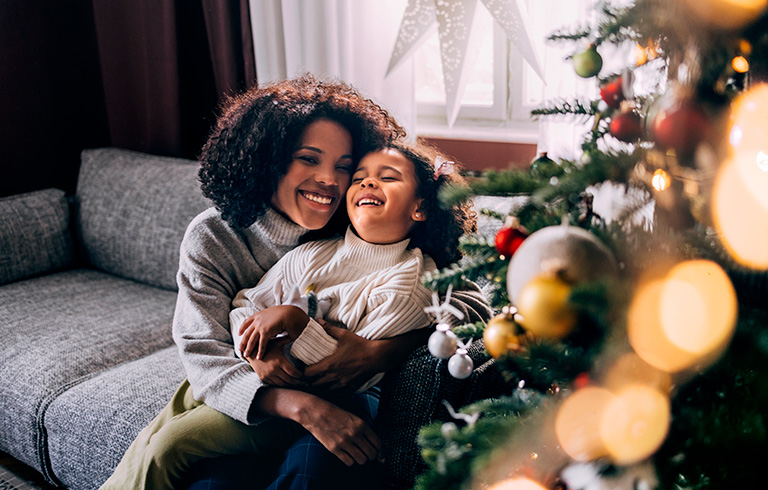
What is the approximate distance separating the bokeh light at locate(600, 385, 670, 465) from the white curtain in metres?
1.77

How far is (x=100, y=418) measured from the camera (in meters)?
1.48

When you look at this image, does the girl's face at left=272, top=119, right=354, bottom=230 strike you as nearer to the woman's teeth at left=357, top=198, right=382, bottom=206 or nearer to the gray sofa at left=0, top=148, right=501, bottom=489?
the woman's teeth at left=357, top=198, right=382, bottom=206

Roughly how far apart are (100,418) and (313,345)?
69 centimetres

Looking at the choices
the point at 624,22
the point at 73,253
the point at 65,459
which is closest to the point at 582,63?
the point at 624,22

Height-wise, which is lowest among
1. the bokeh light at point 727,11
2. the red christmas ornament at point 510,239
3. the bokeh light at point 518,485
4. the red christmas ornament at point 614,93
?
the bokeh light at point 518,485

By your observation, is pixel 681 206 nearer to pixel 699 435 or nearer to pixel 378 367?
pixel 699 435

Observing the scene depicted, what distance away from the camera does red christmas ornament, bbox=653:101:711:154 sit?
55 cm

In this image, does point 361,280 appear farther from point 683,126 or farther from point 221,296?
point 683,126

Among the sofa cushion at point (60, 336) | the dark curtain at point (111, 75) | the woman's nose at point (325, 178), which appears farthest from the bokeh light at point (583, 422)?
the dark curtain at point (111, 75)

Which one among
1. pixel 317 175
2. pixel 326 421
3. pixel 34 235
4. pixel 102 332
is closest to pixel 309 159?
pixel 317 175

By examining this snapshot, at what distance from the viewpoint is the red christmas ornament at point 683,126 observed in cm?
55

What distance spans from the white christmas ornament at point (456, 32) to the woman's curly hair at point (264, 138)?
2.78ft

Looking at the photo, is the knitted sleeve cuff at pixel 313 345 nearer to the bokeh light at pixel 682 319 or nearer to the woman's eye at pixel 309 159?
the woman's eye at pixel 309 159

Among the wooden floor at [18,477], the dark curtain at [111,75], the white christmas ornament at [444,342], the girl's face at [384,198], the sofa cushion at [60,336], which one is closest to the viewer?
the white christmas ornament at [444,342]
